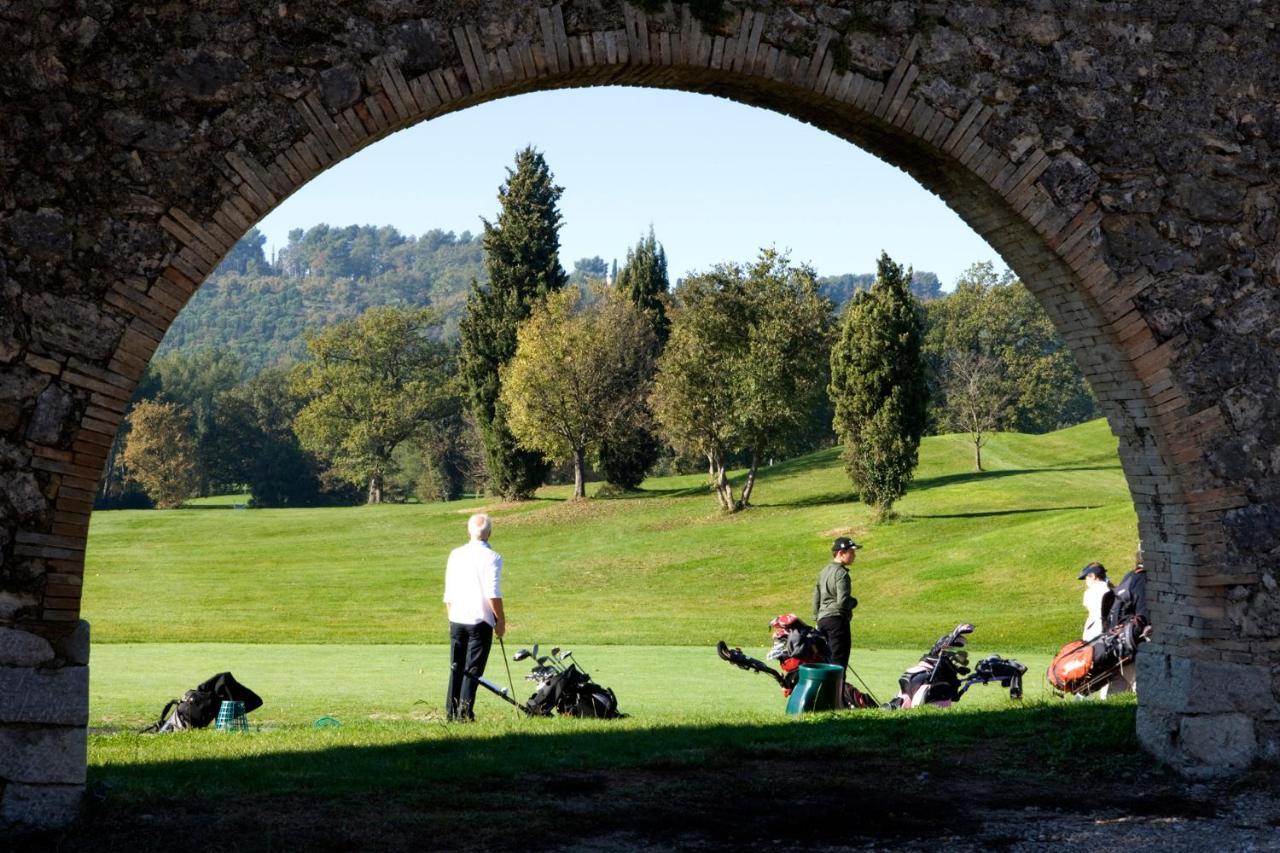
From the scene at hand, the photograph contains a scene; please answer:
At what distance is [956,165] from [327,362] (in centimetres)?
6693

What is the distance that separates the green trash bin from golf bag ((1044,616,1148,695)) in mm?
2057

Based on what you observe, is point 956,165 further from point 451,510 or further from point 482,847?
point 451,510

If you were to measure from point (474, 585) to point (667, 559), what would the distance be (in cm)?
2928

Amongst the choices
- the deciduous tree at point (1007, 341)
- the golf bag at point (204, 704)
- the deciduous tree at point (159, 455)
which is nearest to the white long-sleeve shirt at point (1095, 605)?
the golf bag at point (204, 704)

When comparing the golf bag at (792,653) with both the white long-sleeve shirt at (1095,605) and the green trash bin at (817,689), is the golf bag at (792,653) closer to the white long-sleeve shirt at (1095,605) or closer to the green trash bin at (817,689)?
the green trash bin at (817,689)

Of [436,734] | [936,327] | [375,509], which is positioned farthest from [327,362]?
[436,734]

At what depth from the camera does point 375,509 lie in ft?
193

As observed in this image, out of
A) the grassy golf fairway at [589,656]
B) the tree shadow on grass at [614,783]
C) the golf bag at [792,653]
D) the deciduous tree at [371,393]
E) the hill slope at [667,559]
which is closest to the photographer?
the tree shadow on grass at [614,783]

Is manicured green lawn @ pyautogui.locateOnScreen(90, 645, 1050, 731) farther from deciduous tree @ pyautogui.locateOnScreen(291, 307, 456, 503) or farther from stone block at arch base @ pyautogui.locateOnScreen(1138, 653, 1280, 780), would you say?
deciduous tree @ pyautogui.locateOnScreen(291, 307, 456, 503)

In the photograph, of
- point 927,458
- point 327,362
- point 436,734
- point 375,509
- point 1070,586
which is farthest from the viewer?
point 327,362

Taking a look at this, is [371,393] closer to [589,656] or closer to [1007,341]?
[1007,341]

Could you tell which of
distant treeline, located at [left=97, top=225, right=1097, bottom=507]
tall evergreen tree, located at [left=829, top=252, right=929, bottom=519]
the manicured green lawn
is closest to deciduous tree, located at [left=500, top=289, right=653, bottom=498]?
distant treeline, located at [left=97, top=225, right=1097, bottom=507]

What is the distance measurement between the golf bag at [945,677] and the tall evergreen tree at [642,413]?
37253mm

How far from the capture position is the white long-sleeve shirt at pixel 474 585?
425 inches
